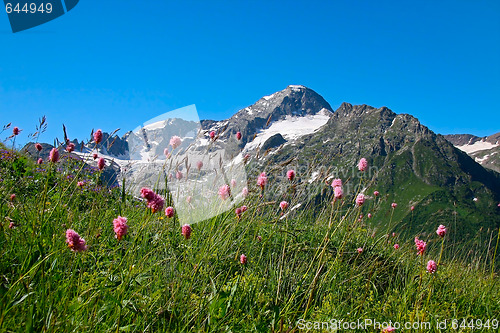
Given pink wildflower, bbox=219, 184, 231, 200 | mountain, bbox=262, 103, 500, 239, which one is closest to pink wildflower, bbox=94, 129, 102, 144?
pink wildflower, bbox=219, 184, 231, 200

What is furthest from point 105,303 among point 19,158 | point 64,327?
point 19,158

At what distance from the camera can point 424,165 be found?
158 meters

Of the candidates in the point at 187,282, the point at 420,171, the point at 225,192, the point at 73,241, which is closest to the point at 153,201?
the point at 73,241

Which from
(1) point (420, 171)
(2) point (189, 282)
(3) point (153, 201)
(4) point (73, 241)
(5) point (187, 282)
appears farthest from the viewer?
(1) point (420, 171)

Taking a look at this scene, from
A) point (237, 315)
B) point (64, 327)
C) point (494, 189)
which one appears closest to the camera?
point (64, 327)

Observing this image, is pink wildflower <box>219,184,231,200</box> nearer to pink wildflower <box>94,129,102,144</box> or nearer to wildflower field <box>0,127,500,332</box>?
wildflower field <box>0,127,500,332</box>

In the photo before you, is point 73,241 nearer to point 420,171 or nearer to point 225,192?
point 225,192

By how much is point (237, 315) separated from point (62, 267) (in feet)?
4.84

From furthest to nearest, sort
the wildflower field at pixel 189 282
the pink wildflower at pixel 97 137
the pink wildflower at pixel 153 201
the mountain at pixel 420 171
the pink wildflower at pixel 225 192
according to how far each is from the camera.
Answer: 1. the mountain at pixel 420 171
2. the pink wildflower at pixel 225 192
3. the pink wildflower at pixel 97 137
4. the pink wildflower at pixel 153 201
5. the wildflower field at pixel 189 282

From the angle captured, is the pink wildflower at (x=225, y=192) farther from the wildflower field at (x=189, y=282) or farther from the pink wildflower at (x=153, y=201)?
the pink wildflower at (x=153, y=201)

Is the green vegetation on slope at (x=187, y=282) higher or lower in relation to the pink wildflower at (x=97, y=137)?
lower

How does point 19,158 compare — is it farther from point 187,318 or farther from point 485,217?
point 485,217

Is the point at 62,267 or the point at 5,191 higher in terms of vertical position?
the point at 5,191

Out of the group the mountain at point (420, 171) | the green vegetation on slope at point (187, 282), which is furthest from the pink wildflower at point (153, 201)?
the mountain at point (420, 171)
